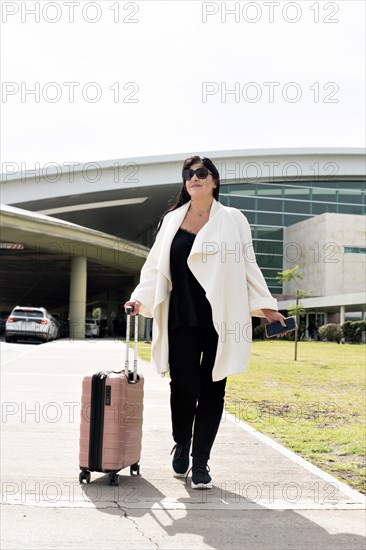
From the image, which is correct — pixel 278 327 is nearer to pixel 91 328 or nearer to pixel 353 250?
pixel 91 328

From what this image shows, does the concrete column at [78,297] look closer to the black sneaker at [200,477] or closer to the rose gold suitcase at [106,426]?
the rose gold suitcase at [106,426]

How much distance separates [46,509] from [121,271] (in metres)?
43.5

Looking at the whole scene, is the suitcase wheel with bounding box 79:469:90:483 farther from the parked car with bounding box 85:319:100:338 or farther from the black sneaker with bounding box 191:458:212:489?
the parked car with bounding box 85:319:100:338

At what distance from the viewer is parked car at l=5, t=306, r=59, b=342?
86.3 feet

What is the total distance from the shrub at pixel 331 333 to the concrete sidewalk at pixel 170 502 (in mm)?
31610

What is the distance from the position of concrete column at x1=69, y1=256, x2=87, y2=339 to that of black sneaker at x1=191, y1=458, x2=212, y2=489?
110 ft

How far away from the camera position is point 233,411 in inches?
331

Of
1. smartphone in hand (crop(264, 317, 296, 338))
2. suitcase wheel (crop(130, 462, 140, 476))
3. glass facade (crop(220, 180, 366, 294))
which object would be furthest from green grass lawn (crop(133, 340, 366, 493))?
glass facade (crop(220, 180, 366, 294))

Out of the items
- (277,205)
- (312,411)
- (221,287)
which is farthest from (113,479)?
(277,205)

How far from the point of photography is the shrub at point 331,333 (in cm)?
3709

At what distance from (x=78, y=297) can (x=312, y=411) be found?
30.2 metres

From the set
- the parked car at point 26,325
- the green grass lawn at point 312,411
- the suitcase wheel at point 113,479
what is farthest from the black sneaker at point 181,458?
the parked car at point 26,325

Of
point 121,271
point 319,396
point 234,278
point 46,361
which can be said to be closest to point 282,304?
point 121,271

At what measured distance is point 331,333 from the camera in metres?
37.7
